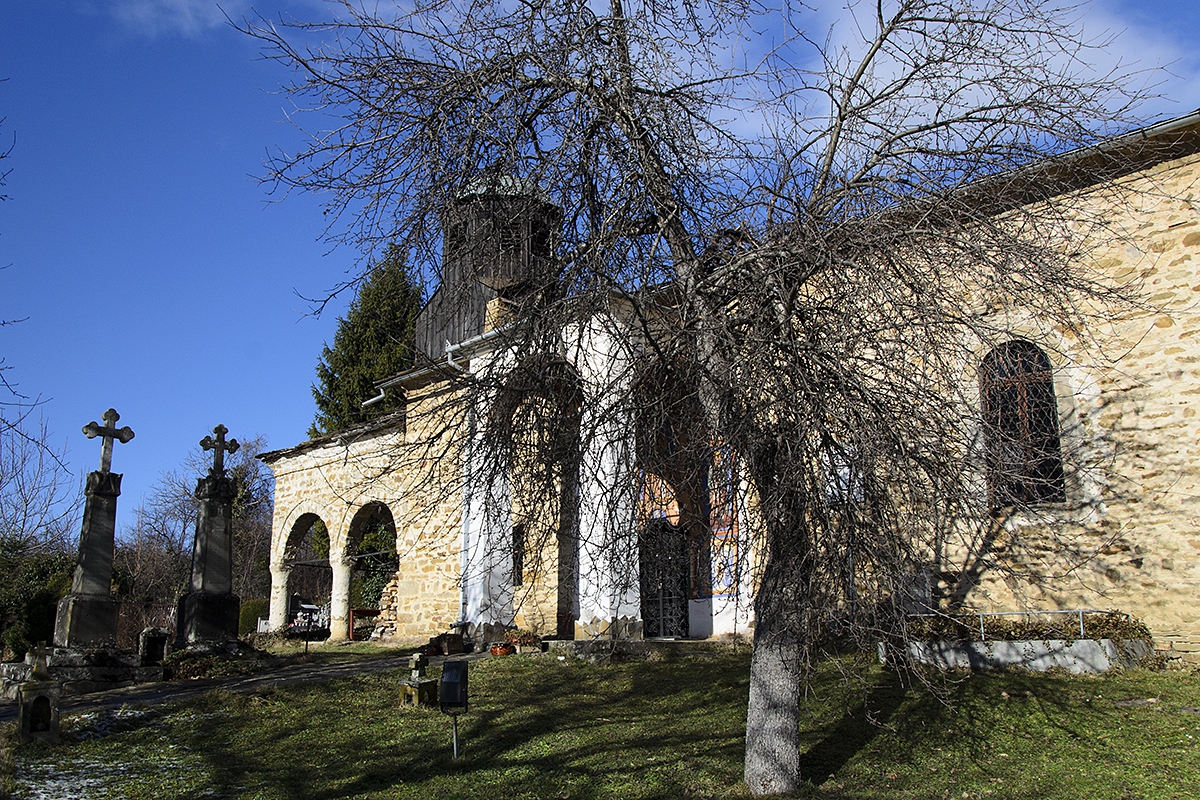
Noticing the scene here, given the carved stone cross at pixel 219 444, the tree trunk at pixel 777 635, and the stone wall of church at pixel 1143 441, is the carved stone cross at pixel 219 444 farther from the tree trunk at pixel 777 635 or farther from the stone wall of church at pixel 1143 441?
the stone wall of church at pixel 1143 441

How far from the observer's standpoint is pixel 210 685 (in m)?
10.1

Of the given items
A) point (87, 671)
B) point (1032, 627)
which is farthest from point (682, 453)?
point (87, 671)

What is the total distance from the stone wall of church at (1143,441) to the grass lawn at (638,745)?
1.18 metres

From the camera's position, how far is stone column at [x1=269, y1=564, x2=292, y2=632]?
20203mm

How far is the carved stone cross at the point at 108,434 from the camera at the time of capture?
455 inches

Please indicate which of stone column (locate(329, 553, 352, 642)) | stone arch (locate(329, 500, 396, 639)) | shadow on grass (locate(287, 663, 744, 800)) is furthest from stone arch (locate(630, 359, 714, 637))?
stone column (locate(329, 553, 352, 642))

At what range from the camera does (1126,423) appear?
9.37 meters

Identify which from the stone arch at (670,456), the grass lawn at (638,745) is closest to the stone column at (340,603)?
the grass lawn at (638,745)

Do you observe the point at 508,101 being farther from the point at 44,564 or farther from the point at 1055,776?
the point at 44,564

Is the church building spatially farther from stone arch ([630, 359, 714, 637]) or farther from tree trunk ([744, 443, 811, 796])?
tree trunk ([744, 443, 811, 796])

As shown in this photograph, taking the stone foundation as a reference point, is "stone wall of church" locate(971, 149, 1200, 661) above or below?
above

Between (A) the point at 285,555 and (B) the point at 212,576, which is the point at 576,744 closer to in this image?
(B) the point at 212,576

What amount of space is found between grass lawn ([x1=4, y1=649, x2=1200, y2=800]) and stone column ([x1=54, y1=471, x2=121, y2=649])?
292cm

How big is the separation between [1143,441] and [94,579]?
43.4ft
